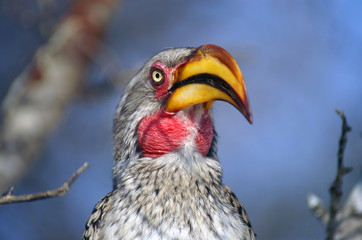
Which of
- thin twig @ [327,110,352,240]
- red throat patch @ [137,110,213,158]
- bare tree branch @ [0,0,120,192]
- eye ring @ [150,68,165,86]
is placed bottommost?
thin twig @ [327,110,352,240]

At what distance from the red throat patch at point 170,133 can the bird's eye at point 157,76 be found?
220 millimetres

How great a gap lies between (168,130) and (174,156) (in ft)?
0.61

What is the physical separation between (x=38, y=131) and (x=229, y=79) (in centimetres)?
485

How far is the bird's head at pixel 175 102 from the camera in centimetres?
306

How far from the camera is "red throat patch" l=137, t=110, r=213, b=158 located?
3.33 meters

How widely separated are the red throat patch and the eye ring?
0.22m

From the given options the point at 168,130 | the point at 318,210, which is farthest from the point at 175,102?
the point at 318,210

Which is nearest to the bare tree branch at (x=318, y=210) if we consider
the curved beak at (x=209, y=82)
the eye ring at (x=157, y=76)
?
the curved beak at (x=209, y=82)

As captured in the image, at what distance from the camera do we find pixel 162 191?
311 cm

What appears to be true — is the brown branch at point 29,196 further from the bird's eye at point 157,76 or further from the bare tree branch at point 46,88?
the bare tree branch at point 46,88

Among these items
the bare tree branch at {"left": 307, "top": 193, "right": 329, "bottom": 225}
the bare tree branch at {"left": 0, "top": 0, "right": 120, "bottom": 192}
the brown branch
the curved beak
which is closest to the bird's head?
the curved beak

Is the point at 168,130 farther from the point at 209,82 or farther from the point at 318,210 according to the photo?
the point at 318,210

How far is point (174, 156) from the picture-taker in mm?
3285

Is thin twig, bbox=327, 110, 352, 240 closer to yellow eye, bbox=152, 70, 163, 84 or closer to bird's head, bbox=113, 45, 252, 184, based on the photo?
bird's head, bbox=113, 45, 252, 184
